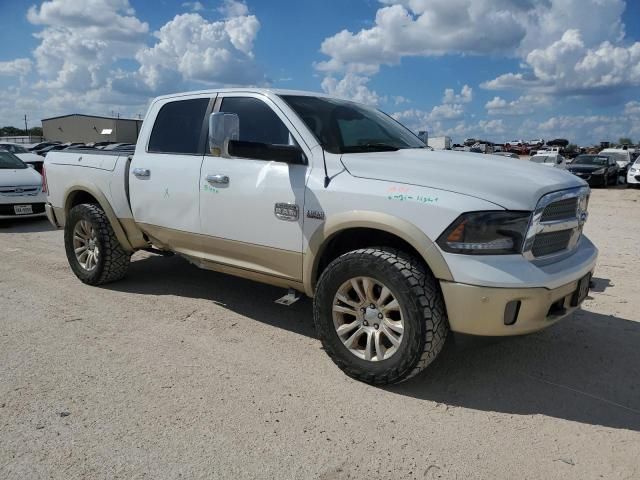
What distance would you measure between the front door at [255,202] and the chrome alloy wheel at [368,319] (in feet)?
1.57

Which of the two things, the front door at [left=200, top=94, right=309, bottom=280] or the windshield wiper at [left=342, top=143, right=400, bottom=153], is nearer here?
the front door at [left=200, top=94, right=309, bottom=280]

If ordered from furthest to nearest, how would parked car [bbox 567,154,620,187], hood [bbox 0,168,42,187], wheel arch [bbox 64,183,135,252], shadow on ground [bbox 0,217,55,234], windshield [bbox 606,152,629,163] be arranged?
windshield [bbox 606,152,629,163] → parked car [bbox 567,154,620,187] → hood [bbox 0,168,42,187] → shadow on ground [bbox 0,217,55,234] → wheel arch [bbox 64,183,135,252]

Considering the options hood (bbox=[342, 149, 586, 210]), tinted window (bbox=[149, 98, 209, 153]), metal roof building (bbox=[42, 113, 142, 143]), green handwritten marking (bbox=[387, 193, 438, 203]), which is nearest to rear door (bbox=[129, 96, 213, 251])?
tinted window (bbox=[149, 98, 209, 153])

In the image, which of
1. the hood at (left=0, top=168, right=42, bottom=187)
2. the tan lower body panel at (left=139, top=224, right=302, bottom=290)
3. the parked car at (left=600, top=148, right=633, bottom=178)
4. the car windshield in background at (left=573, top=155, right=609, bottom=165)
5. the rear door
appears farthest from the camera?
the parked car at (left=600, top=148, right=633, bottom=178)

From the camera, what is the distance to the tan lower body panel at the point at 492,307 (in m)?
2.98

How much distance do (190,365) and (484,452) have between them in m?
2.03

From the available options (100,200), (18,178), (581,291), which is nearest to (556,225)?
(581,291)

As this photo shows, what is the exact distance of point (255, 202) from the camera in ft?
13.0

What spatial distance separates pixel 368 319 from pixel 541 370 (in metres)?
1.33

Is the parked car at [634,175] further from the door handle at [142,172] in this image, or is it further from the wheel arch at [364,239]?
the door handle at [142,172]

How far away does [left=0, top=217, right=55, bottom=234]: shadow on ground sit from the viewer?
32.3 ft

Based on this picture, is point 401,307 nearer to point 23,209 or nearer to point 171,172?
point 171,172

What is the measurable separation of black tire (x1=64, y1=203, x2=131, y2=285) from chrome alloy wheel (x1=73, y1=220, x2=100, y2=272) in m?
0.04

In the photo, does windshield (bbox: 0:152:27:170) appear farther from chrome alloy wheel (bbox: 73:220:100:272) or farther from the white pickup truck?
the white pickup truck
